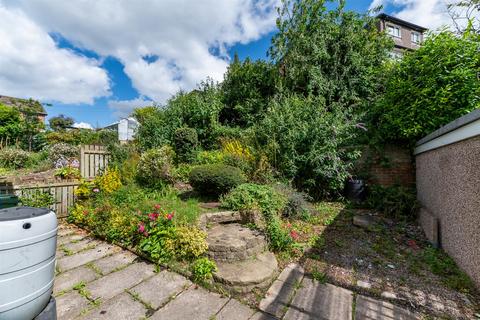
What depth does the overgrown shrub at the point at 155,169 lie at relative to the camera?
5051mm

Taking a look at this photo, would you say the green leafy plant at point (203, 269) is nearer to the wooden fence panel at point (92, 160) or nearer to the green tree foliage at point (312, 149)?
the green tree foliage at point (312, 149)

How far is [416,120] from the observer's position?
4852 mm

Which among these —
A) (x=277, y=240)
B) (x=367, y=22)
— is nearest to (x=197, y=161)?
(x=277, y=240)

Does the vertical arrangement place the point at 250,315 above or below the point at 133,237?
below

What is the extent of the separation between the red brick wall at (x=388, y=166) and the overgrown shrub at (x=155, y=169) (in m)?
5.09

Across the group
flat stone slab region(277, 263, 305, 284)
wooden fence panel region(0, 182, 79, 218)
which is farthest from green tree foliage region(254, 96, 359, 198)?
wooden fence panel region(0, 182, 79, 218)

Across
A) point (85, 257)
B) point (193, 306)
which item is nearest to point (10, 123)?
point (85, 257)

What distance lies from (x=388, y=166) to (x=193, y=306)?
5.75 metres

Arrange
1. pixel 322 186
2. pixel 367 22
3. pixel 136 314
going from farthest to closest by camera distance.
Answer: pixel 367 22
pixel 322 186
pixel 136 314

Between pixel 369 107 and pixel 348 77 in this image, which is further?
pixel 348 77

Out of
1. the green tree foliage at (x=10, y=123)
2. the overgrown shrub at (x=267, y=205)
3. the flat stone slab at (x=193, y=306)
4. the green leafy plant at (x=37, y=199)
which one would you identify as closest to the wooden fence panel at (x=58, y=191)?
the green leafy plant at (x=37, y=199)

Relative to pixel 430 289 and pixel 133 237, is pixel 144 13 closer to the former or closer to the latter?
pixel 133 237

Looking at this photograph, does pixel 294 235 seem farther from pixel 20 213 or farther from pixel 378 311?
pixel 20 213

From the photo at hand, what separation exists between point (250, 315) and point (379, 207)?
→ 4.34m
